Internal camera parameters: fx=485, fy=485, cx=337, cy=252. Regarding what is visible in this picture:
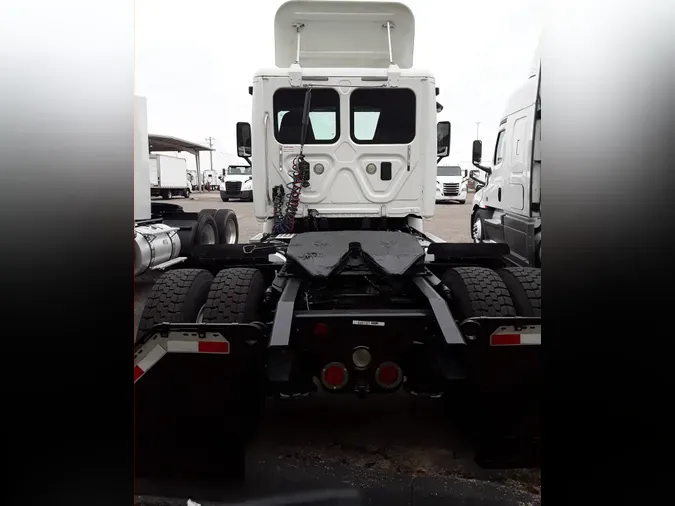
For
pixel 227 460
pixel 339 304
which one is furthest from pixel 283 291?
pixel 227 460

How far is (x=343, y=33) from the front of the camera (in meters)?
4.99

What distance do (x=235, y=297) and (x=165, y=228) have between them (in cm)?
500

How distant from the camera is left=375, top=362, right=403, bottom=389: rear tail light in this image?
270 cm

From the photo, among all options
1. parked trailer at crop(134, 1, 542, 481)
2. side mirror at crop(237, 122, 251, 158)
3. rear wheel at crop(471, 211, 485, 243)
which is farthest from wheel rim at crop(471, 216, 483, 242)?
side mirror at crop(237, 122, 251, 158)

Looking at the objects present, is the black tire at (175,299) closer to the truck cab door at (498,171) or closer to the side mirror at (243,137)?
the side mirror at (243,137)

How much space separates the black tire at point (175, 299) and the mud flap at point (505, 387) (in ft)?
5.20

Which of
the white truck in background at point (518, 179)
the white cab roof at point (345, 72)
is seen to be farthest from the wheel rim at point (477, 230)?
the white cab roof at point (345, 72)

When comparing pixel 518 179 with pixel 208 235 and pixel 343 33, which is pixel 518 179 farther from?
pixel 208 235

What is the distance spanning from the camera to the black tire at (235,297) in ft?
9.35

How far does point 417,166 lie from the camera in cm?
490

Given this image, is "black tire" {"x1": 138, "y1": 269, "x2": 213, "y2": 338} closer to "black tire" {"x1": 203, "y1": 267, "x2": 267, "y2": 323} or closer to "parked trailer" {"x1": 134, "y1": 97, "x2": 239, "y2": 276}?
"black tire" {"x1": 203, "y1": 267, "x2": 267, "y2": 323}

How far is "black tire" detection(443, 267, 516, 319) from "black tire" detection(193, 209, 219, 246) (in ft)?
18.4

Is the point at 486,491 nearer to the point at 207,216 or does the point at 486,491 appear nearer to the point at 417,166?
the point at 417,166

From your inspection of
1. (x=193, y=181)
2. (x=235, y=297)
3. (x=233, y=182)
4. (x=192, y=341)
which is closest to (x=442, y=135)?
(x=235, y=297)
